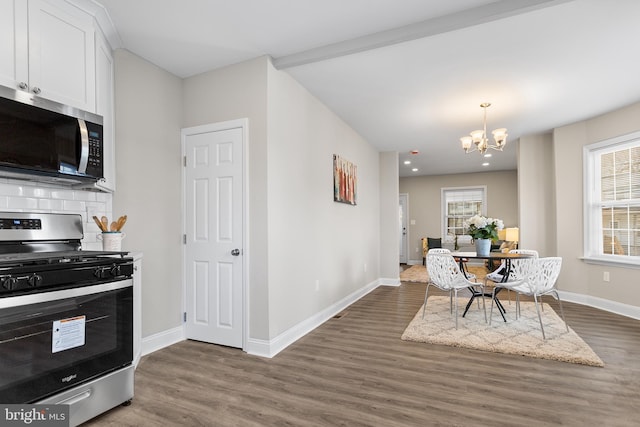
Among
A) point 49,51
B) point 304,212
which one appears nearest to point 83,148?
point 49,51

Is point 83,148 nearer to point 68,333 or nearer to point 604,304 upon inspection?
point 68,333

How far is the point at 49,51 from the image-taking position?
2178mm

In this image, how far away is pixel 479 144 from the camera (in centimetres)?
431

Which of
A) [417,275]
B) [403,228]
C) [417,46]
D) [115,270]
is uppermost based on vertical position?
[417,46]

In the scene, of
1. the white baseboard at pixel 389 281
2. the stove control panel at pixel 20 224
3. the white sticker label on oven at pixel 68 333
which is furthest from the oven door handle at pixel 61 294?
the white baseboard at pixel 389 281

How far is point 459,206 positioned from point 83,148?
9.82 metres

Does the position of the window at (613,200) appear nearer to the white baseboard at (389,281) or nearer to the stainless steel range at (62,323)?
the white baseboard at (389,281)

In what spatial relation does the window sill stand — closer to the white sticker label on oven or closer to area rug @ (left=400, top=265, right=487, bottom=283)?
area rug @ (left=400, top=265, right=487, bottom=283)

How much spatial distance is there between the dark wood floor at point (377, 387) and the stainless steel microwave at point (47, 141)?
5.11ft

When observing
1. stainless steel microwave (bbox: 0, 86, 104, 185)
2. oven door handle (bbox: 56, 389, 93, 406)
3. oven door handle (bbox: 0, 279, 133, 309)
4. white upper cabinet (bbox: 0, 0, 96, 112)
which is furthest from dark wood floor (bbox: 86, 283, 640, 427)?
white upper cabinet (bbox: 0, 0, 96, 112)

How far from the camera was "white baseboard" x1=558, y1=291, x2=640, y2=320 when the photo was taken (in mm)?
4324

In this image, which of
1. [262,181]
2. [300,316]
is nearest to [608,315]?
[300,316]

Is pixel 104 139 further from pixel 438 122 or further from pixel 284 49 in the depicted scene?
pixel 438 122

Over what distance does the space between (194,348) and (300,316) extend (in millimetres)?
1063
